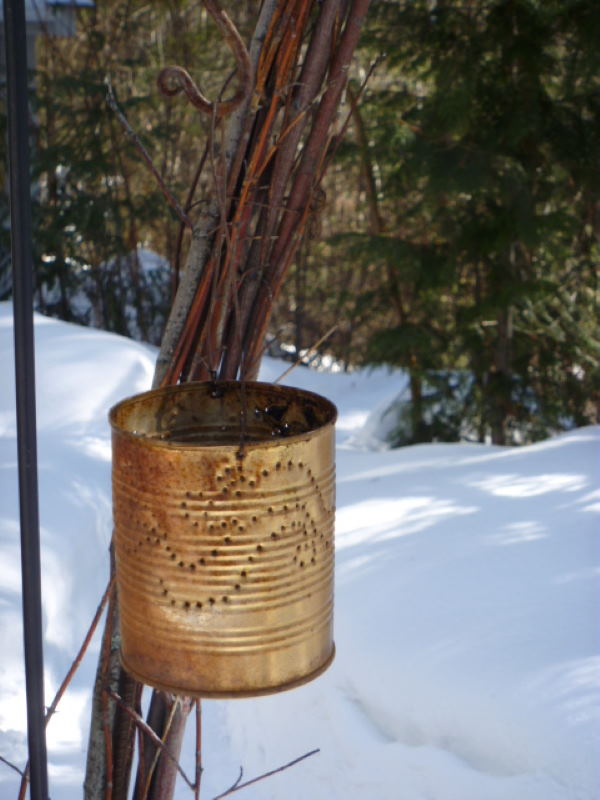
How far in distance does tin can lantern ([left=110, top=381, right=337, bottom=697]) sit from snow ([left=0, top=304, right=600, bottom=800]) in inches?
42.2

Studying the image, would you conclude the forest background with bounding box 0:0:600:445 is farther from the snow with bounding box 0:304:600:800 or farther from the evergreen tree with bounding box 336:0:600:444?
the snow with bounding box 0:304:600:800

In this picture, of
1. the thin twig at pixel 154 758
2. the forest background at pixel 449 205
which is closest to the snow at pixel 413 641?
the thin twig at pixel 154 758

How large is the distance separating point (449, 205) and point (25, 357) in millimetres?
4121

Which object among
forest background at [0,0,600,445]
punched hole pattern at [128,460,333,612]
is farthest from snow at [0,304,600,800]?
forest background at [0,0,600,445]

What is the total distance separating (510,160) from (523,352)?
1.17 meters

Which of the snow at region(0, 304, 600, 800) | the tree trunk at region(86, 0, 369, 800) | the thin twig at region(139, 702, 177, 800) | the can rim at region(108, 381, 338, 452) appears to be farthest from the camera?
the snow at region(0, 304, 600, 800)

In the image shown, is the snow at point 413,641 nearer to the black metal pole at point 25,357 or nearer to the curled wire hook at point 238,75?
the black metal pole at point 25,357

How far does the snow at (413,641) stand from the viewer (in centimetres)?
171

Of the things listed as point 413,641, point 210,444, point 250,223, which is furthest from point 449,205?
point 210,444

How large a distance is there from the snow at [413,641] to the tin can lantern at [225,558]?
107 cm

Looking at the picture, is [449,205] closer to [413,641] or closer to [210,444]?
[413,641]

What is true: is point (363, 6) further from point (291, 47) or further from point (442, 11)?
point (442, 11)

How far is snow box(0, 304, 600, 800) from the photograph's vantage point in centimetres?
171

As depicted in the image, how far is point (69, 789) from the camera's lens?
1.72 metres
